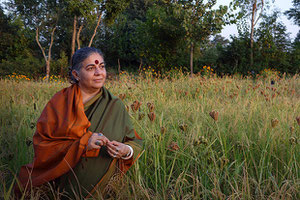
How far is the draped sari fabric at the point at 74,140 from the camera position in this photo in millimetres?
1518

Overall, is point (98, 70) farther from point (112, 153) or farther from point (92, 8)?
point (92, 8)

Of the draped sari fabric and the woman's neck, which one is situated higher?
the woman's neck

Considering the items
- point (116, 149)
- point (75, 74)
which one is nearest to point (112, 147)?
point (116, 149)

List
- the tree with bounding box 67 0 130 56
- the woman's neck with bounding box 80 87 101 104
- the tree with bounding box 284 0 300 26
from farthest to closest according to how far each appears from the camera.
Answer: the tree with bounding box 284 0 300 26, the tree with bounding box 67 0 130 56, the woman's neck with bounding box 80 87 101 104

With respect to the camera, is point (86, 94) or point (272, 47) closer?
point (86, 94)

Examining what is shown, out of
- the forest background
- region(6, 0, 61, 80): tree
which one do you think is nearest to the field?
the forest background

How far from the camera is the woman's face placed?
1649 mm

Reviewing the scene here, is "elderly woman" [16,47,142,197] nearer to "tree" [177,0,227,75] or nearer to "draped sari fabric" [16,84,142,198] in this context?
"draped sari fabric" [16,84,142,198]

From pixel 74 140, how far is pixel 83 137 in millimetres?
106

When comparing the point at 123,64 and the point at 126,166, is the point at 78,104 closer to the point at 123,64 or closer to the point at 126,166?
the point at 126,166

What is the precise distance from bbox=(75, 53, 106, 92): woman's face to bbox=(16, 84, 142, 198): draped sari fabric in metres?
0.07

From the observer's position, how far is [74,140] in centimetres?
155

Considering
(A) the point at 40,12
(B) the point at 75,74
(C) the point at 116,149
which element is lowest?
(C) the point at 116,149

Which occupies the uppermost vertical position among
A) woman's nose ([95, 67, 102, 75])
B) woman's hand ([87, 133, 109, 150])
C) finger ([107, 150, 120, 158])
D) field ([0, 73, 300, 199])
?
woman's nose ([95, 67, 102, 75])
